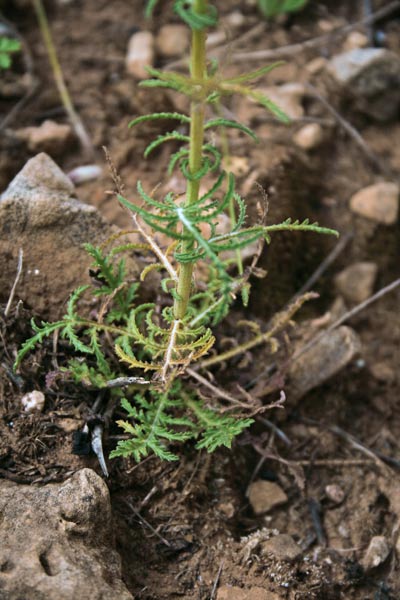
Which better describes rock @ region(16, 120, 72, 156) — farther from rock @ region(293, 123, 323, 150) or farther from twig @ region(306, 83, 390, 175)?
twig @ region(306, 83, 390, 175)

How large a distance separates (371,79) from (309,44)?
0.44m

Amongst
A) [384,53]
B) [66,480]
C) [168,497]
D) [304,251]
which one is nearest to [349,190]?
[304,251]

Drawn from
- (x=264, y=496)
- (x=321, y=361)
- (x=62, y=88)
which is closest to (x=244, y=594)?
(x=264, y=496)

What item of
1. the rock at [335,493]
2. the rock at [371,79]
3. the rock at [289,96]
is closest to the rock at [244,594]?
the rock at [335,493]

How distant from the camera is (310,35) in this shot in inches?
139

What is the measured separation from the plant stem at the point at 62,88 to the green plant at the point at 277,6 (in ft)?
3.66

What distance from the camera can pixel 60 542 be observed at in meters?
1.67

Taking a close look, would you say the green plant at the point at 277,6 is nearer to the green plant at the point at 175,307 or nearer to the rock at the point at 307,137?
the rock at the point at 307,137

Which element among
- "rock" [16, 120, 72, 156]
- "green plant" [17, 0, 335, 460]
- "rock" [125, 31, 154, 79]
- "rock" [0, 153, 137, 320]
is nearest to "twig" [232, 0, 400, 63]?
"rock" [125, 31, 154, 79]

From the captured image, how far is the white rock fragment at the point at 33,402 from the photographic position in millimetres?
2035

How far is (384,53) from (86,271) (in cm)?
195

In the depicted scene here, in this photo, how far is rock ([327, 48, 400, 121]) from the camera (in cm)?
322

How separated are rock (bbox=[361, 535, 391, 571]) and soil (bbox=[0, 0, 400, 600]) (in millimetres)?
21

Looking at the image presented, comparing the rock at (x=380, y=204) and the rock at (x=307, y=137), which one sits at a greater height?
the rock at (x=307, y=137)
